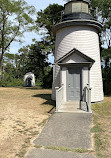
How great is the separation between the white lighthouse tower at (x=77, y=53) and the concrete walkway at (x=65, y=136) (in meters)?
3.06

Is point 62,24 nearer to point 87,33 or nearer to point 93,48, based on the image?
point 87,33

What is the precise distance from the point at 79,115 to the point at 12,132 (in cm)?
335

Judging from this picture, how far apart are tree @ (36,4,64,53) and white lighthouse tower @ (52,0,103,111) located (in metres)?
14.0

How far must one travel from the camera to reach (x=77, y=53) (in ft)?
33.2

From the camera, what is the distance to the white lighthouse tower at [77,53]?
10.1 m

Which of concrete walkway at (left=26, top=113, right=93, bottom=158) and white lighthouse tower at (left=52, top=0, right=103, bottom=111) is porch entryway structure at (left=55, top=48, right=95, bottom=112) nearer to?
white lighthouse tower at (left=52, top=0, right=103, bottom=111)

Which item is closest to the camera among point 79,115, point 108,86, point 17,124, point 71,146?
point 71,146

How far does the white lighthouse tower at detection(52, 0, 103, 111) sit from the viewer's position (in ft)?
33.2

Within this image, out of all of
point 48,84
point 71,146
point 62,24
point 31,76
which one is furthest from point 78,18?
point 31,76

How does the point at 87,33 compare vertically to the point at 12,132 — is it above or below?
above

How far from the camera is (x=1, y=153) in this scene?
3.93m

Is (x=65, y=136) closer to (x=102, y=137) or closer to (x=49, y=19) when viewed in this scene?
(x=102, y=137)

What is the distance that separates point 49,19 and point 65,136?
24202mm

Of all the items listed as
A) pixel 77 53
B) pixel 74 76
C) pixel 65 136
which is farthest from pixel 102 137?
pixel 77 53
